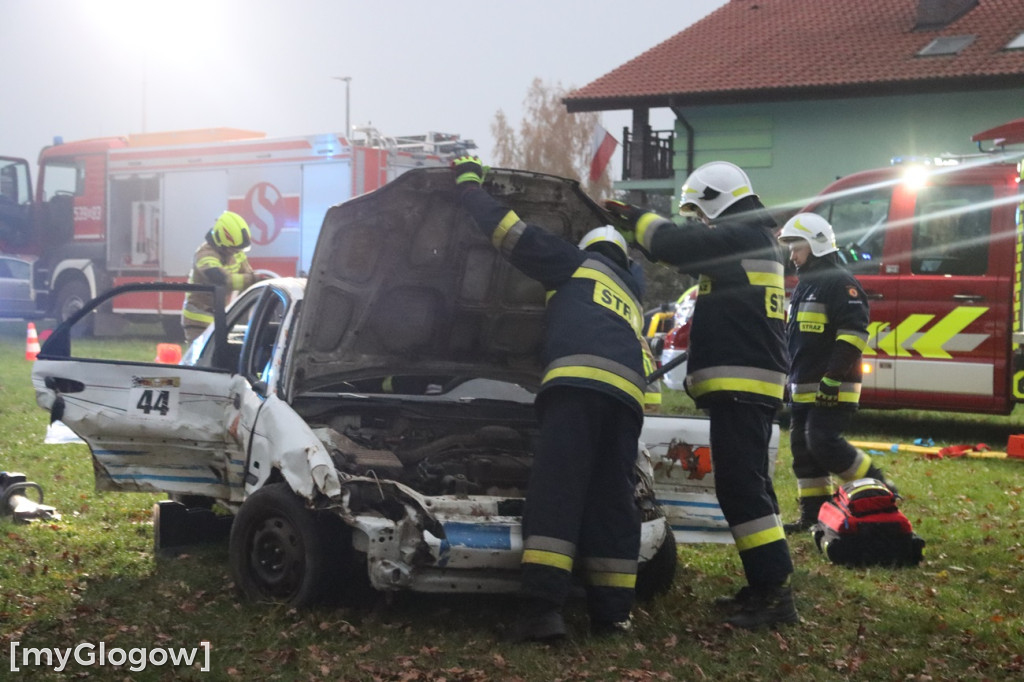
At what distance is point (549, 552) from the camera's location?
16.0 feet

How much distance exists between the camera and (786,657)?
4.78 meters

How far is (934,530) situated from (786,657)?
2.73 m

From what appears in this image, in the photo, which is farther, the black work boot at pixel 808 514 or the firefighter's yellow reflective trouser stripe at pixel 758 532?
the black work boot at pixel 808 514

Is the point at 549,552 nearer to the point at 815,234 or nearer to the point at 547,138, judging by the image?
the point at 815,234

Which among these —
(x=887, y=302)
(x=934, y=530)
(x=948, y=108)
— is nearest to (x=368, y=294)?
(x=934, y=530)

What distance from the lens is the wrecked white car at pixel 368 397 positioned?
5.35 meters

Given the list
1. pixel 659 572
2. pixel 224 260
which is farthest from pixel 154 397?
pixel 224 260

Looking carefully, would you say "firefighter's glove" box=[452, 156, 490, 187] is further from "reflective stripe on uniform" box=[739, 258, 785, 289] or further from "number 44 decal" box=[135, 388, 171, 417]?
"number 44 decal" box=[135, 388, 171, 417]

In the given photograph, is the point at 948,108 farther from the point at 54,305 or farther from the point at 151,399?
the point at 151,399

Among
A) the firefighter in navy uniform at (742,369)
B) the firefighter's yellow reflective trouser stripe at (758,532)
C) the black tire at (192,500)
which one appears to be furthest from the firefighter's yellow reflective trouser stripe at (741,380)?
the black tire at (192,500)

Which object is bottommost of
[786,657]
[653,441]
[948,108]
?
[786,657]

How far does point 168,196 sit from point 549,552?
60.3 ft

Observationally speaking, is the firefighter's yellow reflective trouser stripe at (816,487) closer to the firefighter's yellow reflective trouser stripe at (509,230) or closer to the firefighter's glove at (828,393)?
the firefighter's glove at (828,393)

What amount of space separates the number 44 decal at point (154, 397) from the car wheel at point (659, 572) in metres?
2.33
